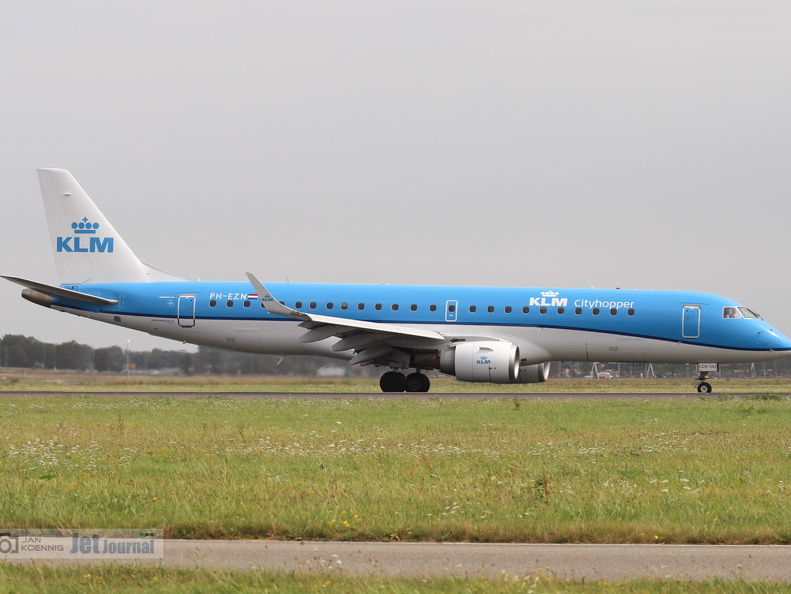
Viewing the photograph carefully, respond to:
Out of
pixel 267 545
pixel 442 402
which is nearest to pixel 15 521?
pixel 267 545

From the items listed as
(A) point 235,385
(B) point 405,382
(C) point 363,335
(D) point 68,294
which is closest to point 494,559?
(C) point 363,335

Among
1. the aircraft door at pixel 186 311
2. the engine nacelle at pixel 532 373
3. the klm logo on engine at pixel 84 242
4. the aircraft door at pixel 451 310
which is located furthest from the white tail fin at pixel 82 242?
the engine nacelle at pixel 532 373

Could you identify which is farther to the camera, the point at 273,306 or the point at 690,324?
the point at 690,324

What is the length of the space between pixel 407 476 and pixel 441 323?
71.8ft

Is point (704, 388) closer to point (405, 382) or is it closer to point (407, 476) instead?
point (405, 382)

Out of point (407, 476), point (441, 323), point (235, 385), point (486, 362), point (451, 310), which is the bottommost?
point (407, 476)

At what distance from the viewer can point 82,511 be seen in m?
9.68

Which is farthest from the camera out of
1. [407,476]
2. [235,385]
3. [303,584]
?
[235,385]

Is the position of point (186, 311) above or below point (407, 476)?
above

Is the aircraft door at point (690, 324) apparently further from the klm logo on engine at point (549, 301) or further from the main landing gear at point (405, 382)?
the main landing gear at point (405, 382)

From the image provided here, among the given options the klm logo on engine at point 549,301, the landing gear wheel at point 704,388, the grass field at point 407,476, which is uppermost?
the klm logo on engine at point 549,301

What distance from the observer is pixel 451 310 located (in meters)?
33.9

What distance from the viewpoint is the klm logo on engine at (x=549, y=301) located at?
110 feet

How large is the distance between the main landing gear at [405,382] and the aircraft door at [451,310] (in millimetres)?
2254
